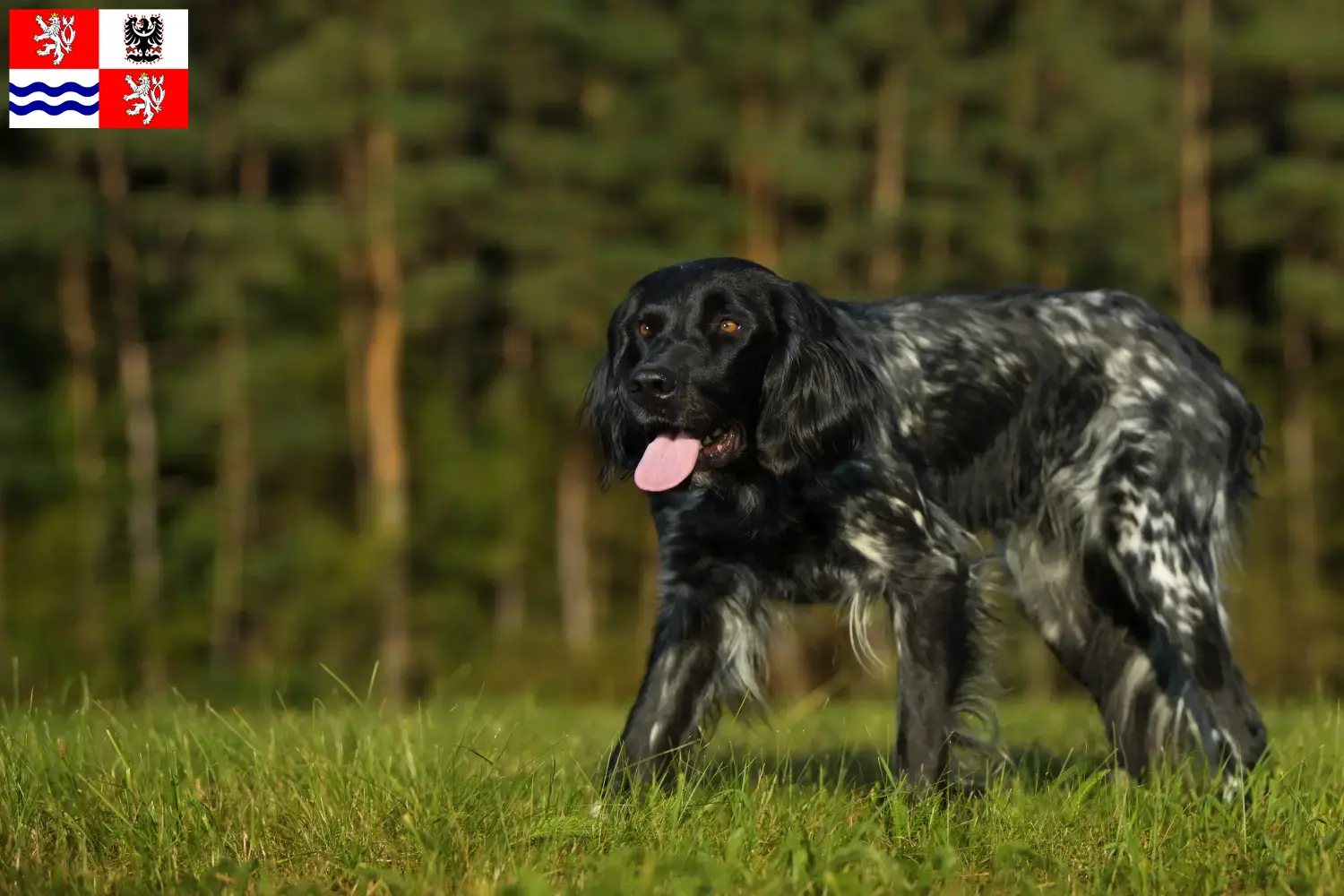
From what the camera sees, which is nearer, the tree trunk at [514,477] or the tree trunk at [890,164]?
the tree trunk at [890,164]

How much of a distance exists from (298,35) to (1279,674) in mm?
17397

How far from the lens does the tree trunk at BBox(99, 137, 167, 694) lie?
2412 centimetres

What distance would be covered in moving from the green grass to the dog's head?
41.2 inches

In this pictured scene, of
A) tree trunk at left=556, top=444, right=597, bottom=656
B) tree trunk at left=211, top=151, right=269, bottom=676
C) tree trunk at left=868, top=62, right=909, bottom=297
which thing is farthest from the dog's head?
tree trunk at left=556, top=444, right=597, bottom=656

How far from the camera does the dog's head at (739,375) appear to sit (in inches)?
200

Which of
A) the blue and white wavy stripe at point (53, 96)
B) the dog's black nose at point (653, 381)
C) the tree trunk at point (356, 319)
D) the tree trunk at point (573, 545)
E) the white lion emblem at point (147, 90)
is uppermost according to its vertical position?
the white lion emblem at point (147, 90)

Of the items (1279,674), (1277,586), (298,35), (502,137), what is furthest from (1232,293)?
(298,35)

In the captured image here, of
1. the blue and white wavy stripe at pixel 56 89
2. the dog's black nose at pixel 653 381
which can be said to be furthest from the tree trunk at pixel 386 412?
the dog's black nose at pixel 653 381

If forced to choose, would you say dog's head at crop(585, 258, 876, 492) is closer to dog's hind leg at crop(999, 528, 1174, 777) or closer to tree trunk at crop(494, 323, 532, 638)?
dog's hind leg at crop(999, 528, 1174, 777)

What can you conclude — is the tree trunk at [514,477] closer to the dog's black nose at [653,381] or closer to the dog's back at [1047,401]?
the dog's back at [1047,401]

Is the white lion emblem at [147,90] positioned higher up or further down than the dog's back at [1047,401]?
higher up

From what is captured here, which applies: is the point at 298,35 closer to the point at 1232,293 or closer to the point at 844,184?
the point at 844,184

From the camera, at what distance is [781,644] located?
5.52 metres

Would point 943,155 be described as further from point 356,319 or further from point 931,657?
point 931,657
